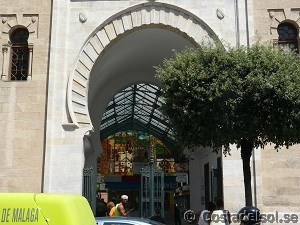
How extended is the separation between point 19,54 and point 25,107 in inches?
88.4

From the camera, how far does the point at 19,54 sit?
54.0ft

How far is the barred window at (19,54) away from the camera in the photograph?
53.6 ft

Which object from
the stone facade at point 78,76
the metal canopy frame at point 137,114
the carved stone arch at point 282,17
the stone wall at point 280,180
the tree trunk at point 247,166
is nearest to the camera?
the tree trunk at point 247,166

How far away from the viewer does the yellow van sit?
4602mm

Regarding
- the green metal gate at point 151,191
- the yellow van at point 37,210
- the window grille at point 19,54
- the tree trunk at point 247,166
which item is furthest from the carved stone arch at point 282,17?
the yellow van at point 37,210

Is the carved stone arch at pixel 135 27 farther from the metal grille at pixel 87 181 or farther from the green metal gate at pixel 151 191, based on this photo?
the green metal gate at pixel 151 191

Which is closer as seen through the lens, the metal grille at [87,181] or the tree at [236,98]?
the tree at [236,98]

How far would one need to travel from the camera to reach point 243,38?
15641 mm

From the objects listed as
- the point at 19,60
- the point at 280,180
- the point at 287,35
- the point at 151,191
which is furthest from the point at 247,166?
the point at 19,60

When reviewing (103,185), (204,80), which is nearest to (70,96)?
(204,80)

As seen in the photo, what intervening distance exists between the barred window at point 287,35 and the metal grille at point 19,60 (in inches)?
368

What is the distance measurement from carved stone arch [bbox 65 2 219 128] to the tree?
419cm

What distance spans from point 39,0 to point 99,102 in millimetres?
6691

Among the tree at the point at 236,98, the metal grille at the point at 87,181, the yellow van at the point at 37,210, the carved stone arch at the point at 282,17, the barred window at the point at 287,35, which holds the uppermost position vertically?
the carved stone arch at the point at 282,17
